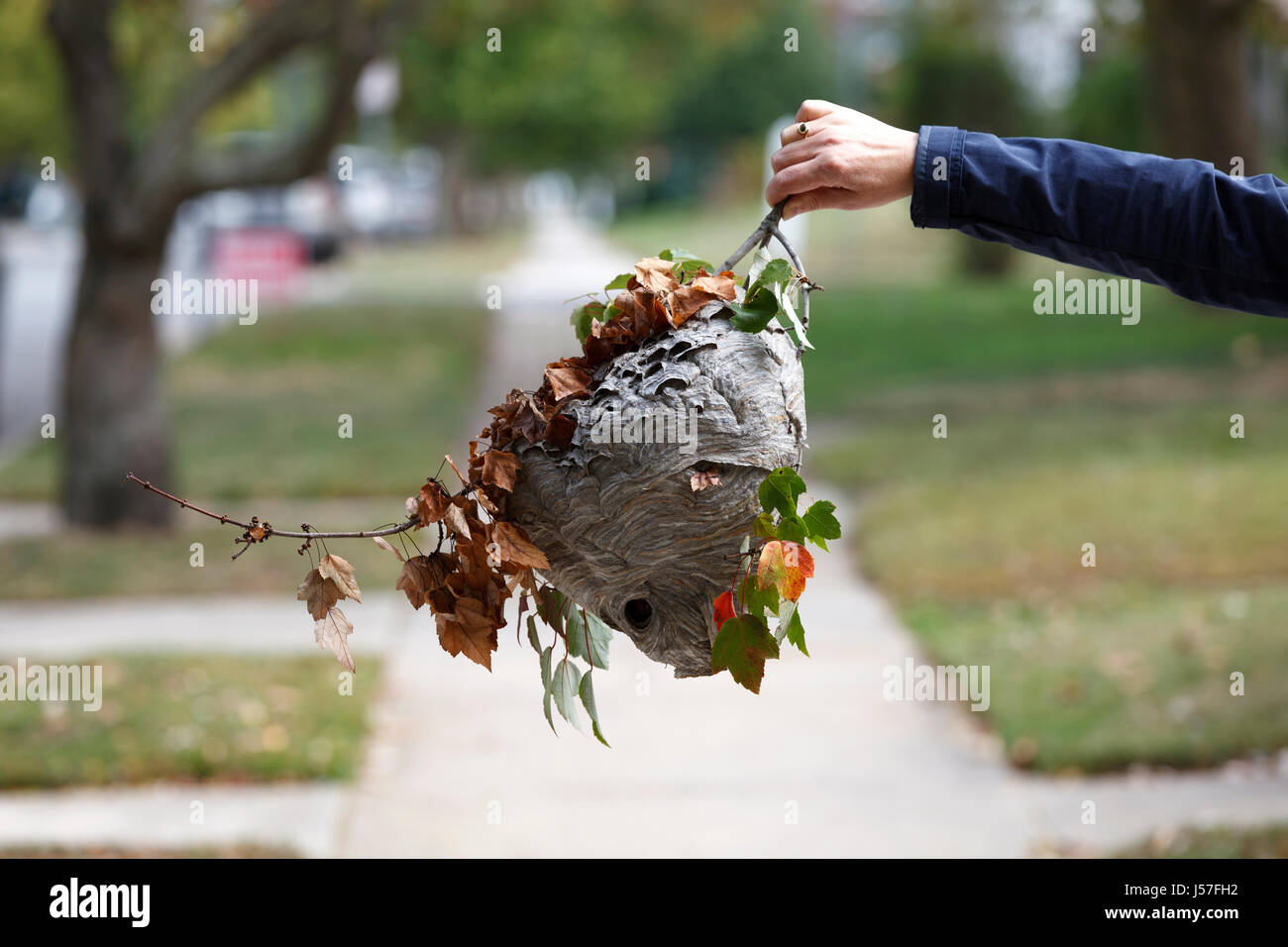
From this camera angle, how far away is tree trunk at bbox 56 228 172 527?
8875 mm

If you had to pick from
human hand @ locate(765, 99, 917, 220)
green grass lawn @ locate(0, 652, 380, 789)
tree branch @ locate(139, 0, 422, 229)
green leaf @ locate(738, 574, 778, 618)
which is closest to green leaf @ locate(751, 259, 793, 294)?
human hand @ locate(765, 99, 917, 220)

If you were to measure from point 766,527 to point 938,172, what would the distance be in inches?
20.5

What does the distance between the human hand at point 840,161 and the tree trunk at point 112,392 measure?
301 inches

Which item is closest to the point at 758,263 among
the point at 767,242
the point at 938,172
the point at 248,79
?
the point at 767,242

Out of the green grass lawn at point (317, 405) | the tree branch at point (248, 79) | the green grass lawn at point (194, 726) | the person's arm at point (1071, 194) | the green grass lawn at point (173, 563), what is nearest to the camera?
the person's arm at point (1071, 194)

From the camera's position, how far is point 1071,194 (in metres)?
1.88

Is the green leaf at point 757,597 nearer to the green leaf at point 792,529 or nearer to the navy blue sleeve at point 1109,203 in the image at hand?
the green leaf at point 792,529

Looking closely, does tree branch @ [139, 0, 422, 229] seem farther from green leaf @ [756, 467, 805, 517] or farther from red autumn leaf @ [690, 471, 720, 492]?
green leaf @ [756, 467, 805, 517]

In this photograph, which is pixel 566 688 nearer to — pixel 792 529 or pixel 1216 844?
pixel 792 529

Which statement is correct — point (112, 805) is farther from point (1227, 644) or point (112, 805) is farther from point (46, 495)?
point (46, 495)

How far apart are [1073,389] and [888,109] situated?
45.1 feet

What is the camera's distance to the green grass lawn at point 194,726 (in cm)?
556

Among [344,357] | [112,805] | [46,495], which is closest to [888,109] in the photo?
[344,357]

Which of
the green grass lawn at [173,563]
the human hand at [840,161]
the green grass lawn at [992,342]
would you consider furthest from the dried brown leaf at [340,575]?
the green grass lawn at [992,342]
